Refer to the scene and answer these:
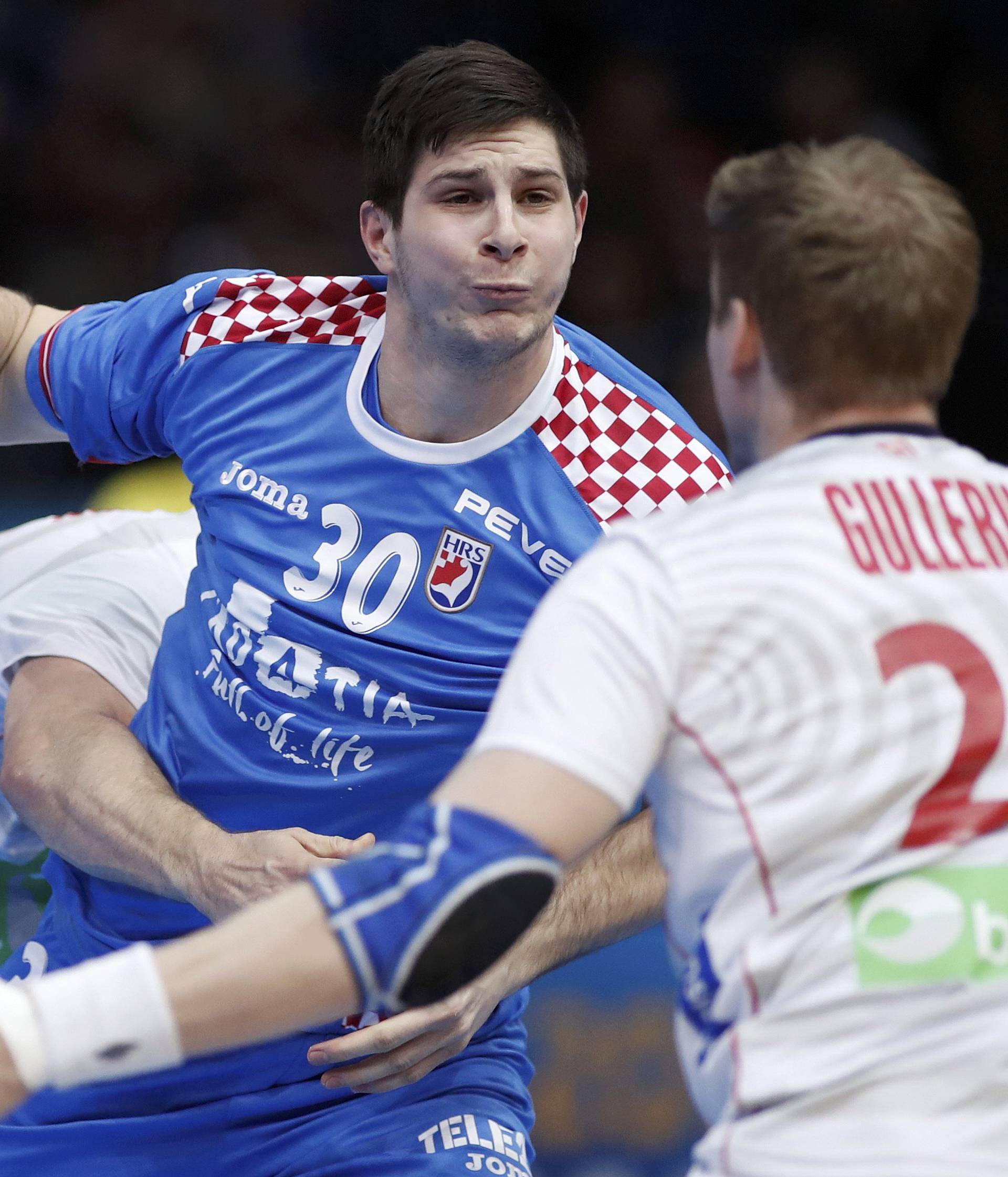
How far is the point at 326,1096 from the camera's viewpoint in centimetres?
275

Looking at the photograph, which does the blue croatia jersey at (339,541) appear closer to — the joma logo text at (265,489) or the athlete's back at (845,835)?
the joma logo text at (265,489)

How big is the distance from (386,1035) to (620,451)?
115 cm

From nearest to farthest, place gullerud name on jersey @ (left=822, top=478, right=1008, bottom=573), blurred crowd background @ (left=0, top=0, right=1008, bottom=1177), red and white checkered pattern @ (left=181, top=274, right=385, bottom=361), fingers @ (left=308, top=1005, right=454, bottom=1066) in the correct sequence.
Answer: gullerud name on jersey @ (left=822, top=478, right=1008, bottom=573), fingers @ (left=308, top=1005, right=454, bottom=1066), red and white checkered pattern @ (left=181, top=274, right=385, bottom=361), blurred crowd background @ (left=0, top=0, right=1008, bottom=1177)

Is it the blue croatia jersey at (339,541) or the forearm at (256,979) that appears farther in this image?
the blue croatia jersey at (339,541)

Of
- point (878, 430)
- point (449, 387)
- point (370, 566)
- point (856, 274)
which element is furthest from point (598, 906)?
point (856, 274)

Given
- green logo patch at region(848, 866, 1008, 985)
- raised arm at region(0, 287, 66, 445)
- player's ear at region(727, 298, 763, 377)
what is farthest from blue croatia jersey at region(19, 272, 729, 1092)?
green logo patch at region(848, 866, 1008, 985)

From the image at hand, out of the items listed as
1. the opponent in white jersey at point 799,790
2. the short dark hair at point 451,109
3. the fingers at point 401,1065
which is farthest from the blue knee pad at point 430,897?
the short dark hair at point 451,109

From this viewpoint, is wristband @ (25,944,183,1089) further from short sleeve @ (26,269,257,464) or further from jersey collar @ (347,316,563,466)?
short sleeve @ (26,269,257,464)

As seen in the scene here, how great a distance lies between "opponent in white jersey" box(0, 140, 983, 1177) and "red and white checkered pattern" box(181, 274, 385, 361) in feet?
5.13

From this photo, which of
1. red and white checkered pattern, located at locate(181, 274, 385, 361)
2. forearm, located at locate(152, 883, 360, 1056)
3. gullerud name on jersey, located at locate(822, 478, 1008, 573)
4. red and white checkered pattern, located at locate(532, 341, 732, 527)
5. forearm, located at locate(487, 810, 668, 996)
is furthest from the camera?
red and white checkered pattern, located at locate(181, 274, 385, 361)

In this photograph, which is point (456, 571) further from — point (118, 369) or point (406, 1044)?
point (118, 369)

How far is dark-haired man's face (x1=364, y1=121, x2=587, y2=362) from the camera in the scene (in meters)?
2.76

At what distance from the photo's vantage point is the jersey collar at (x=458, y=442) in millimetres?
2832

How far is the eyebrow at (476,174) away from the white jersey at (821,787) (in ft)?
4.80
